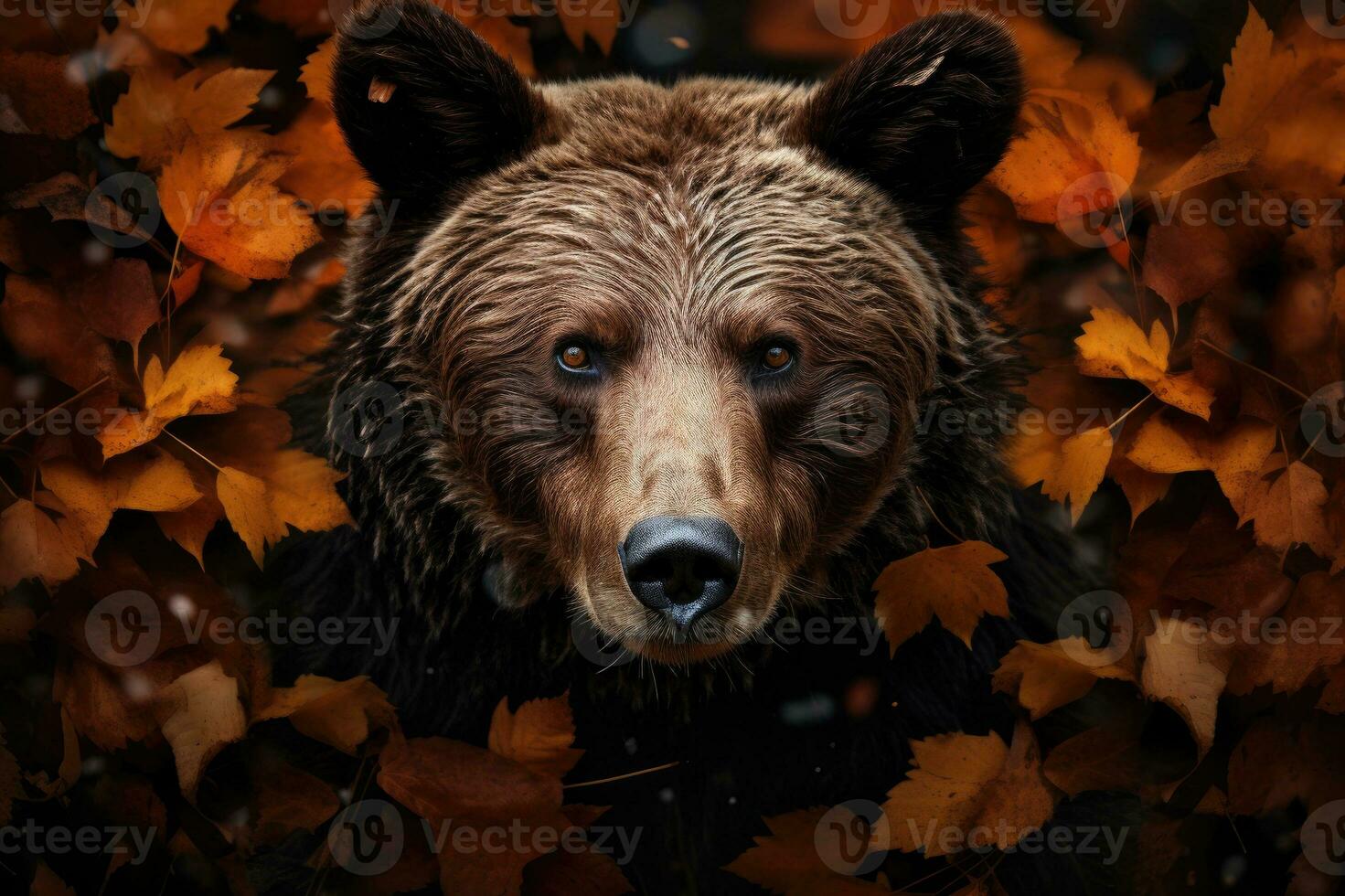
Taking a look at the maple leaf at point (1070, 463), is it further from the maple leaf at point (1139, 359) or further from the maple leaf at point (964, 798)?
the maple leaf at point (964, 798)

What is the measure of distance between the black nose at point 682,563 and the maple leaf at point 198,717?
1.13 metres

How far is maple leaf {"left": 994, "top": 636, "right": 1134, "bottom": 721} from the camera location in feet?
11.7

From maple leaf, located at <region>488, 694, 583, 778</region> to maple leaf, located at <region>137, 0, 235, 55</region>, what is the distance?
6.75 feet

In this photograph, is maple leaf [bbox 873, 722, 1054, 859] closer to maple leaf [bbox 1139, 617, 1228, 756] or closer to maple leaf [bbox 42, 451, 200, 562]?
maple leaf [bbox 1139, 617, 1228, 756]

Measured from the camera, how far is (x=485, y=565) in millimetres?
3846

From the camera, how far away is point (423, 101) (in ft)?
11.7

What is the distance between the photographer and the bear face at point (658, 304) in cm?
341

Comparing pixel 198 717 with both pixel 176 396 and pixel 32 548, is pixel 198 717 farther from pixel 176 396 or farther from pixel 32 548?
pixel 176 396

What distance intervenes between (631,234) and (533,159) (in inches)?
16.4

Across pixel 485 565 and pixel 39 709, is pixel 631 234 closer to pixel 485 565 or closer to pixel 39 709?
pixel 485 565

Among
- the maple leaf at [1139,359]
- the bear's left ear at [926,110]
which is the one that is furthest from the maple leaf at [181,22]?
the maple leaf at [1139,359]

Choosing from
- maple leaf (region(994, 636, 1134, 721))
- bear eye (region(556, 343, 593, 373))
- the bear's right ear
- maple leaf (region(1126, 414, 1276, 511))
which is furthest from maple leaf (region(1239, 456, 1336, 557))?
the bear's right ear

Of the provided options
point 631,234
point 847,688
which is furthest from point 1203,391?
point 631,234

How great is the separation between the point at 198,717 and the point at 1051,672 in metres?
2.24
